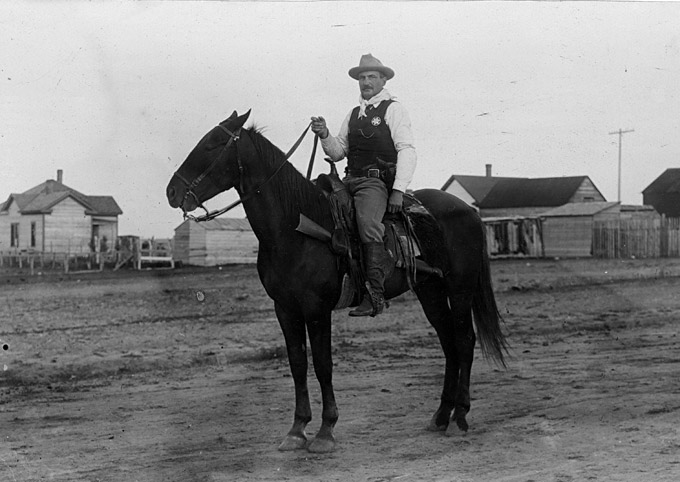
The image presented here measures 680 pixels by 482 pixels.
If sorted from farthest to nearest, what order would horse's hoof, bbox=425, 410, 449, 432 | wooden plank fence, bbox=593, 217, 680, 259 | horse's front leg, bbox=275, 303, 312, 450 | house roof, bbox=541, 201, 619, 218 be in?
house roof, bbox=541, 201, 619, 218 → wooden plank fence, bbox=593, 217, 680, 259 → horse's hoof, bbox=425, 410, 449, 432 → horse's front leg, bbox=275, 303, 312, 450

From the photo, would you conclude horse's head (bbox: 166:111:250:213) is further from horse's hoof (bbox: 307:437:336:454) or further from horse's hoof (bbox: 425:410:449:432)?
horse's hoof (bbox: 425:410:449:432)

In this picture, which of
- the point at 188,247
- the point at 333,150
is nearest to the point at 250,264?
the point at 188,247

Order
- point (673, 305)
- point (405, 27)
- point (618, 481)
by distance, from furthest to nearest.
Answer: point (673, 305), point (405, 27), point (618, 481)

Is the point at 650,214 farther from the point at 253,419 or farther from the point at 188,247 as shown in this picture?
the point at 253,419

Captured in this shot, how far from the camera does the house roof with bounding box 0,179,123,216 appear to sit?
33.0 meters

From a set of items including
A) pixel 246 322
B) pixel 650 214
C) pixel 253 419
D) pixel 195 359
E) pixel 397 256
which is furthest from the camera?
pixel 650 214

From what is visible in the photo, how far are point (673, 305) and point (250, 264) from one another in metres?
19.8

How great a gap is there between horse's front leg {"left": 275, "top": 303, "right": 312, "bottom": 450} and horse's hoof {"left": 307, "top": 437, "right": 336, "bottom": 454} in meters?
0.13

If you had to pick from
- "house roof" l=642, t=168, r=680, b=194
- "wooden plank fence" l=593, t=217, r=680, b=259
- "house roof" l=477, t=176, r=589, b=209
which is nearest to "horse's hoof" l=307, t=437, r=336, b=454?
"wooden plank fence" l=593, t=217, r=680, b=259

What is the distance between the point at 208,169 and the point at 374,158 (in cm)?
150

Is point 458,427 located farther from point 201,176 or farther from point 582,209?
point 582,209

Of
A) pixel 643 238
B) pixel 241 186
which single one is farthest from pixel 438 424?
pixel 643 238

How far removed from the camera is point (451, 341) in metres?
6.91

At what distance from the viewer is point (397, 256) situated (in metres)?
6.43
